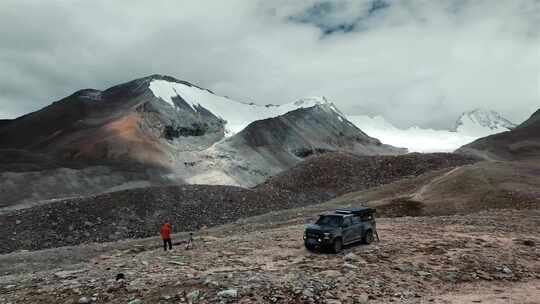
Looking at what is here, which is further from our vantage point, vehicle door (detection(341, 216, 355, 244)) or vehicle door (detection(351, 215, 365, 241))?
vehicle door (detection(351, 215, 365, 241))

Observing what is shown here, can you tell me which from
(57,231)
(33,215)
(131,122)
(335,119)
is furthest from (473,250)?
(335,119)

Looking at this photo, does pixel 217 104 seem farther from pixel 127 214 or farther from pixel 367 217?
pixel 367 217

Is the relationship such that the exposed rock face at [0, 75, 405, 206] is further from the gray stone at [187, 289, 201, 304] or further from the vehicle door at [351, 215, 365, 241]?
the gray stone at [187, 289, 201, 304]

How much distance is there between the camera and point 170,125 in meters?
112

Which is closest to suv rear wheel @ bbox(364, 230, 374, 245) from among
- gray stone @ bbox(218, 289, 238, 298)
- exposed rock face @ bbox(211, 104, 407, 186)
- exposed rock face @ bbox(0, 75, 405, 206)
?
gray stone @ bbox(218, 289, 238, 298)

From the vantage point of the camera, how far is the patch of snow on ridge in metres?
130

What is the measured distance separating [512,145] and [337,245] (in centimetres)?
11340

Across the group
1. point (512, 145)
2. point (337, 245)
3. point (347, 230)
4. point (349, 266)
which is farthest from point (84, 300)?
point (512, 145)

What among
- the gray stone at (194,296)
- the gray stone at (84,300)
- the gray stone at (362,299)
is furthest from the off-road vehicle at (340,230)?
the gray stone at (84,300)

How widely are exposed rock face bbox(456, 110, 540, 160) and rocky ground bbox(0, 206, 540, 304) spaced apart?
93.1 metres

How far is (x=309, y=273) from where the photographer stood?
17.4 metres

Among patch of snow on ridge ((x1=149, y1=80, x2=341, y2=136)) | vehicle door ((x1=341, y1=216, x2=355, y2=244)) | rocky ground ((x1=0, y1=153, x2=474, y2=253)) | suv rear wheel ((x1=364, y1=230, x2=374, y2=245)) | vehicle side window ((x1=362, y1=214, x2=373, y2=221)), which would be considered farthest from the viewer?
patch of snow on ridge ((x1=149, y1=80, x2=341, y2=136))

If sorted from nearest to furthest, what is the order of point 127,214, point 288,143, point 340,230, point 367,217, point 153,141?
1. point 340,230
2. point 367,217
3. point 127,214
4. point 153,141
5. point 288,143

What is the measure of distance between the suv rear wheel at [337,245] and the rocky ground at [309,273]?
1.33ft
